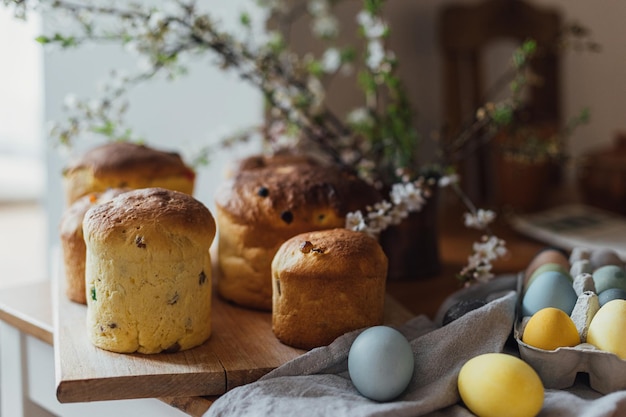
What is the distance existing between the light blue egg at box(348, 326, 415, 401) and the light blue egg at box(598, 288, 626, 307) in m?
0.22

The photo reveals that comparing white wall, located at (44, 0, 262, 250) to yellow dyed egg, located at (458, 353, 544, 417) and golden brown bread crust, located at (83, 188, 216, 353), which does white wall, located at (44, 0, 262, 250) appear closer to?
golden brown bread crust, located at (83, 188, 216, 353)

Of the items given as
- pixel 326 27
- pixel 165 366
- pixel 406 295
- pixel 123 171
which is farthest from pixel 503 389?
pixel 326 27

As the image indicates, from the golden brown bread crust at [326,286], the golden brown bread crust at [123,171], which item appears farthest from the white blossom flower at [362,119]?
the golden brown bread crust at [326,286]

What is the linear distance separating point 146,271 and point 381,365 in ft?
0.85

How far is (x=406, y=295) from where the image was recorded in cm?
105

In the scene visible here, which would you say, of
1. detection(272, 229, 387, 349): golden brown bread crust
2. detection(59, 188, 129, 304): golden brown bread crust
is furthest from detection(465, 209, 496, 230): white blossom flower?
detection(59, 188, 129, 304): golden brown bread crust

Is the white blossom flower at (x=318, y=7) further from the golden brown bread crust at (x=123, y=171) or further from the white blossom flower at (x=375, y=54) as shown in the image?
the golden brown bread crust at (x=123, y=171)

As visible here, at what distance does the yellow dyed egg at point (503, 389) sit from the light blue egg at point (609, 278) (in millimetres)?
216

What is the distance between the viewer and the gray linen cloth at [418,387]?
61cm

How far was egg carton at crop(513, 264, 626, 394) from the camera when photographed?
0.64 m

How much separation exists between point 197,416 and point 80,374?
0.40 feet

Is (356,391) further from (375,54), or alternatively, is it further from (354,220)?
(375,54)

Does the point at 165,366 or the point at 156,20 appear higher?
the point at 156,20

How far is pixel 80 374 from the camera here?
0.68m
